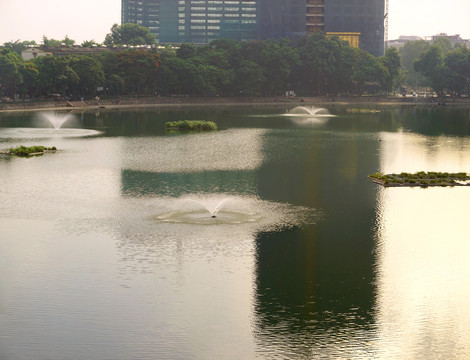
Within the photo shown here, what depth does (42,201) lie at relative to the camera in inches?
2347

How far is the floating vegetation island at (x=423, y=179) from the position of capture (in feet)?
227

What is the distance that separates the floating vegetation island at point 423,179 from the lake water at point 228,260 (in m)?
A: 2.44

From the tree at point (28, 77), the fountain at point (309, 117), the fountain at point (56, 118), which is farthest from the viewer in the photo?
the tree at point (28, 77)

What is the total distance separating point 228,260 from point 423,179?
3364 centimetres

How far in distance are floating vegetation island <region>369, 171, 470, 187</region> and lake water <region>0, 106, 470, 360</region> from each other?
2438 mm

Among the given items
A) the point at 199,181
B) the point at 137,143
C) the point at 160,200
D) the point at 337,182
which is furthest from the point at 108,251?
the point at 137,143

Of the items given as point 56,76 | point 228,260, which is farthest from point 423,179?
point 56,76

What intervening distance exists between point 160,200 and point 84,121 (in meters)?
89.4

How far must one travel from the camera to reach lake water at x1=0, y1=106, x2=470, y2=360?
3206 cm

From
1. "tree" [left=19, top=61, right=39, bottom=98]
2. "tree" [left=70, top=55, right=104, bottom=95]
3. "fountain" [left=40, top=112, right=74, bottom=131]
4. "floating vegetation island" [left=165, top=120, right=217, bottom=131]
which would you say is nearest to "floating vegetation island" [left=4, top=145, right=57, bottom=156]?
"fountain" [left=40, top=112, right=74, bottom=131]

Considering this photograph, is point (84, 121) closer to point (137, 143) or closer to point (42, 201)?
point (137, 143)

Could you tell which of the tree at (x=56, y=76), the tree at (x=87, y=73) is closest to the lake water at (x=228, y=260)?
the tree at (x=56, y=76)

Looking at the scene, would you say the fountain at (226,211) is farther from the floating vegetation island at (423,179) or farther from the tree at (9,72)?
the tree at (9,72)

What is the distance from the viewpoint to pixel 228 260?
42.6m
